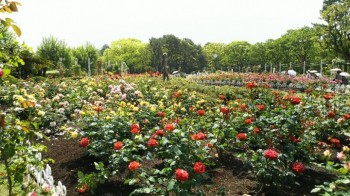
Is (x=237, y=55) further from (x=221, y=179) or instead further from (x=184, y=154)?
(x=184, y=154)

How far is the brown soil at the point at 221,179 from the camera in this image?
148 inches

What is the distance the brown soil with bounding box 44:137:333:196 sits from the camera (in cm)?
375

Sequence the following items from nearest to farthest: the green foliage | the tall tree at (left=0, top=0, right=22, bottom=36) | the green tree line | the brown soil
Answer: the tall tree at (left=0, top=0, right=22, bottom=36), the brown soil, the green tree line, the green foliage

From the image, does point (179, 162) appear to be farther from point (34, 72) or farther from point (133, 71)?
point (133, 71)

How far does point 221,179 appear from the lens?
404cm

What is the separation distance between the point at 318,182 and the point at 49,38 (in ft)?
120

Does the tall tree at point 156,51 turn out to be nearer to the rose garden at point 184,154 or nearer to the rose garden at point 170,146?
the rose garden at point 170,146

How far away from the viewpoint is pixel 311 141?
423cm

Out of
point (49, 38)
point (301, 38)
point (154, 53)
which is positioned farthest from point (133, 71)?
point (301, 38)

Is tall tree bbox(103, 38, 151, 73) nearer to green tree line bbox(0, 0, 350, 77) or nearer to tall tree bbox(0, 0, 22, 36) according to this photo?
green tree line bbox(0, 0, 350, 77)

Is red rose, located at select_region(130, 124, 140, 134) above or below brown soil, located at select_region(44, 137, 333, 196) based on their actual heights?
above

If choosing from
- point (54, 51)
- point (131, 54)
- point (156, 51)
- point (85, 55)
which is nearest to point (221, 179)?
point (54, 51)

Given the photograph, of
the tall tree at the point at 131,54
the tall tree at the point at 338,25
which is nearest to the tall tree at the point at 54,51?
the tall tree at the point at 131,54

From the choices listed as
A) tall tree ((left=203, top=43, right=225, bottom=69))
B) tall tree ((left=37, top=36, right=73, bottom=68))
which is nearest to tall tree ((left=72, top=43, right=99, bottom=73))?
tall tree ((left=37, top=36, right=73, bottom=68))
